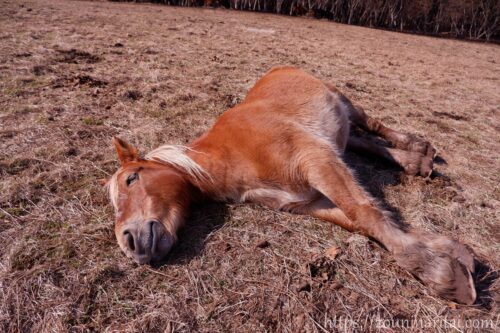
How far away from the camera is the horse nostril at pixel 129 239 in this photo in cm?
229

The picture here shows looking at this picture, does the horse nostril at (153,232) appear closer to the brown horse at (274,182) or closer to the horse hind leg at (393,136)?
the brown horse at (274,182)

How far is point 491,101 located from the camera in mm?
5816

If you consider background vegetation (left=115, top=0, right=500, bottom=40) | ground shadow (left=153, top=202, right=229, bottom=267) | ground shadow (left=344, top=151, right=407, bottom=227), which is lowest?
ground shadow (left=153, top=202, right=229, bottom=267)

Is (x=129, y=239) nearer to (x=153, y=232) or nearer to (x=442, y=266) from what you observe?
(x=153, y=232)

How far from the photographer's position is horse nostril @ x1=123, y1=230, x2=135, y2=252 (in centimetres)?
229

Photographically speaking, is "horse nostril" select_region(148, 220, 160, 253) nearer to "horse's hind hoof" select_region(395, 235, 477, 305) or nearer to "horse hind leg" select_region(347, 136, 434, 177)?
"horse's hind hoof" select_region(395, 235, 477, 305)

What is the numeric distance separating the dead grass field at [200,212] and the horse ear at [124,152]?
444 millimetres

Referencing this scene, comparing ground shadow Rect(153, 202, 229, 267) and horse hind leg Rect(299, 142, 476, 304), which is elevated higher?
horse hind leg Rect(299, 142, 476, 304)

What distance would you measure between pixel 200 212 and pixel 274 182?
70cm

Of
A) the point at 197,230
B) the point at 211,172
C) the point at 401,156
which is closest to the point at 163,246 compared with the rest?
the point at 197,230

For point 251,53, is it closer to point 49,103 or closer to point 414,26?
point 49,103

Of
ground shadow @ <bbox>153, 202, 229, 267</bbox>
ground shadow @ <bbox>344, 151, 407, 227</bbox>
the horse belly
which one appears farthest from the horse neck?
ground shadow @ <bbox>344, 151, 407, 227</bbox>

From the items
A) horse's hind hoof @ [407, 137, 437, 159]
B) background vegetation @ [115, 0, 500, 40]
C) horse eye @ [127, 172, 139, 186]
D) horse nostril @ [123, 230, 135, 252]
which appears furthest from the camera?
background vegetation @ [115, 0, 500, 40]

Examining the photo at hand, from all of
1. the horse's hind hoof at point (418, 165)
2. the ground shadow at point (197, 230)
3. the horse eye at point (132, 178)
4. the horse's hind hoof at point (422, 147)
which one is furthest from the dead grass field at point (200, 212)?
the horse eye at point (132, 178)
